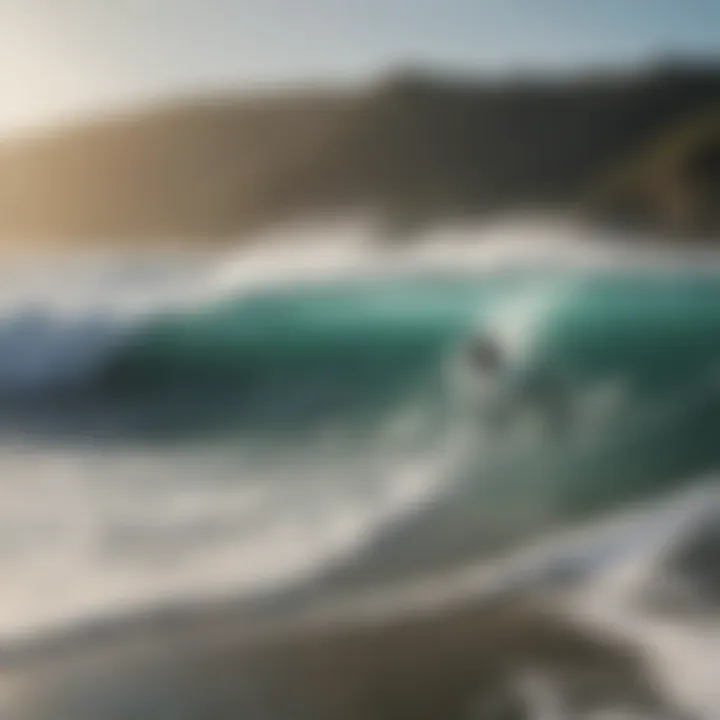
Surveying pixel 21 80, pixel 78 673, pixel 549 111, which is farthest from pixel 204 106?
pixel 78 673

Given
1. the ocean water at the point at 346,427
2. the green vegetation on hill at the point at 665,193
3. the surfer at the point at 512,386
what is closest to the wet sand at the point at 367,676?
the ocean water at the point at 346,427

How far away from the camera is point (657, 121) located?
35.8 inches

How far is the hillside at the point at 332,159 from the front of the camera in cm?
90

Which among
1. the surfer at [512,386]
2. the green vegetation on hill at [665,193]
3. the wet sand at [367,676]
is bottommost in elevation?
the wet sand at [367,676]

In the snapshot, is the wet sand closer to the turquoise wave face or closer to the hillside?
the turquoise wave face

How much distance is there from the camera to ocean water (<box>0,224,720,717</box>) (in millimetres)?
867

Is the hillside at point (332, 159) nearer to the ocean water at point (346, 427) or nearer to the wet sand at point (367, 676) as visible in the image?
the ocean water at point (346, 427)

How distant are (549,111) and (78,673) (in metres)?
0.68

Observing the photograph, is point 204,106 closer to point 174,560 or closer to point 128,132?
point 128,132

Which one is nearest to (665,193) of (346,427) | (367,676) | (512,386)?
(512,386)

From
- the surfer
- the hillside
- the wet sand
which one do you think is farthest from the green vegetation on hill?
the wet sand

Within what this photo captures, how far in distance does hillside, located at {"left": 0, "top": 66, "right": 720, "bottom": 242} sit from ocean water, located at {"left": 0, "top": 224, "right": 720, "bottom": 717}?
34 millimetres

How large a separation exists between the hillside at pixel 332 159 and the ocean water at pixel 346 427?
34 mm

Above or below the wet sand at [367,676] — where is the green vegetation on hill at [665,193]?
above
